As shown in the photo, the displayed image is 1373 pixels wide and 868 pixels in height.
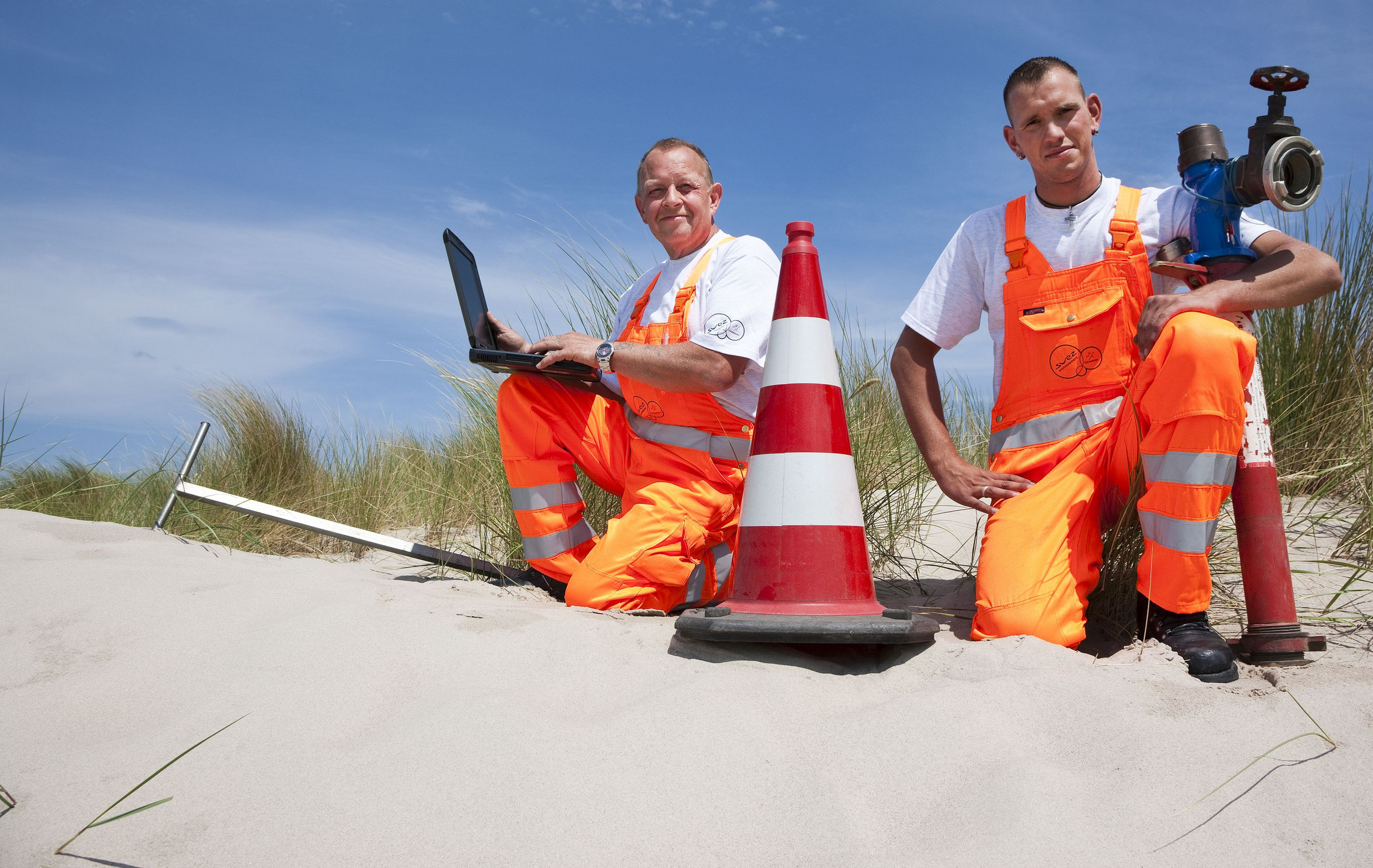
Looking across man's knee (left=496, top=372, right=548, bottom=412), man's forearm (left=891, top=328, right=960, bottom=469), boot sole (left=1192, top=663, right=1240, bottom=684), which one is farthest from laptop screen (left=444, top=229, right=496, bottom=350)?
boot sole (left=1192, top=663, right=1240, bottom=684)

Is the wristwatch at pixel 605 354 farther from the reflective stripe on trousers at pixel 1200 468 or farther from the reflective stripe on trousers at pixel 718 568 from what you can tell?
the reflective stripe on trousers at pixel 1200 468

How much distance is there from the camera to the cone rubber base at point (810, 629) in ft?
7.36

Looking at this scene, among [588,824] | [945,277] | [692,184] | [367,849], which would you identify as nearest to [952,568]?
[945,277]

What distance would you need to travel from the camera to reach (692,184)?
3.66 meters

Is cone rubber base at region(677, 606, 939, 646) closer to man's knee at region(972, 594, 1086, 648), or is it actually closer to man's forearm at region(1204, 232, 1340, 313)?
man's knee at region(972, 594, 1086, 648)

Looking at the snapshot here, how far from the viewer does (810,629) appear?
226 cm

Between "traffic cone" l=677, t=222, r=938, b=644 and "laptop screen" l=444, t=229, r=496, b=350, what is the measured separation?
4.84ft

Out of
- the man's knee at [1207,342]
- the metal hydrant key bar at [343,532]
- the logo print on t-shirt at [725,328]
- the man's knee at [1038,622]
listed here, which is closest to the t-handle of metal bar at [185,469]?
the metal hydrant key bar at [343,532]

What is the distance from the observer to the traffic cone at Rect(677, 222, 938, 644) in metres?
2.45

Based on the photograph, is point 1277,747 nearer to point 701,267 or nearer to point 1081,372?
point 1081,372

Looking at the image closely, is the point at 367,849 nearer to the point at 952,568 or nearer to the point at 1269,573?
the point at 1269,573

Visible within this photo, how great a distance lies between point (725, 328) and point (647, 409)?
0.47m

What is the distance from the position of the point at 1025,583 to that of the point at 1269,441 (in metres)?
0.83

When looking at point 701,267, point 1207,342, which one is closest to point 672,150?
point 701,267
